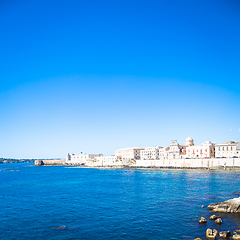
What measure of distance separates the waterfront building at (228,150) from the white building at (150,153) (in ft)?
135

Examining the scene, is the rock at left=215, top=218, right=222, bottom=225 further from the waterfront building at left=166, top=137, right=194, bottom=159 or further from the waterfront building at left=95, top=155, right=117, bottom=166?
the waterfront building at left=95, top=155, right=117, bottom=166

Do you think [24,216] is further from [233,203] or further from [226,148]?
[226,148]

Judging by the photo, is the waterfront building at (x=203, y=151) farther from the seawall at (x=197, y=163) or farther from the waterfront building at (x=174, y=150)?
the seawall at (x=197, y=163)

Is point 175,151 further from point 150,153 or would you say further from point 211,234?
point 211,234

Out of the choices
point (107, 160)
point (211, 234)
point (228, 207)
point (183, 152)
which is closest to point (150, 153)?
point (183, 152)

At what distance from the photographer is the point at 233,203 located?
3297 cm

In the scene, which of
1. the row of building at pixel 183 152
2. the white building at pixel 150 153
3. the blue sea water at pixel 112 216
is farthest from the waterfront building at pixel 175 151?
the blue sea water at pixel 112 216

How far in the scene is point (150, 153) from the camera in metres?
143

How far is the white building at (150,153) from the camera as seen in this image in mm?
140750

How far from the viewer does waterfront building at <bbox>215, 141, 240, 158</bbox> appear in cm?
10106

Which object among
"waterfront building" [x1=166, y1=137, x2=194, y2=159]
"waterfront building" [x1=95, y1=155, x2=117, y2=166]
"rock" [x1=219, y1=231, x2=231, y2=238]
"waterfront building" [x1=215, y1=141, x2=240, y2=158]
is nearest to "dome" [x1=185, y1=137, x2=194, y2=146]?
"waterfront building" [x1=166, y1=137, x2=194, y2=159]

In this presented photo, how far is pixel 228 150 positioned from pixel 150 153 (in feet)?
163

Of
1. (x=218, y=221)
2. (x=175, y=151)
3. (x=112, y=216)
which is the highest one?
(x=175, y=151)

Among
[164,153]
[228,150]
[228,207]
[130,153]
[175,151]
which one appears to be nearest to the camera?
[228,207]
